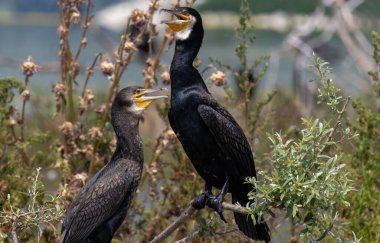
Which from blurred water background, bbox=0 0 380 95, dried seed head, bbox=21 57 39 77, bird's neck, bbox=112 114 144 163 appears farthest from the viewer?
blurred water background, bbox=0 0 380 95

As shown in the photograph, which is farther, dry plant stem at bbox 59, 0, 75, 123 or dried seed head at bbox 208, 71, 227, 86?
dry plant stem at bbox 59, 0, 75, 123

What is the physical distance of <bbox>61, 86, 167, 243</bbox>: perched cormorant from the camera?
13.4ft

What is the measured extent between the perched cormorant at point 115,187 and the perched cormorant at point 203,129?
0.13m

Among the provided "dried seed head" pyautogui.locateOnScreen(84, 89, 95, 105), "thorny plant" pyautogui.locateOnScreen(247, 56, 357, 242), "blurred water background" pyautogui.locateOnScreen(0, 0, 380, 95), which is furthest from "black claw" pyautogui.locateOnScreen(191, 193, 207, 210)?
"blurred water background" pyautogui.locateOnScreen(0, 0, 380, 95)

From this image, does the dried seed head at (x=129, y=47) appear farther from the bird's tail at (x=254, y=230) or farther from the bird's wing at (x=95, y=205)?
the bird's tail at (x=254, y=230)

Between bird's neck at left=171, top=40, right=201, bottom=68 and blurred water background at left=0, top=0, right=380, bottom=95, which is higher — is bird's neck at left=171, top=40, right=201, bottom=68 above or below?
above

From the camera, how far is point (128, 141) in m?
→ 4.29

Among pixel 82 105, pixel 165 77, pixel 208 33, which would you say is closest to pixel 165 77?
pixel 165 77

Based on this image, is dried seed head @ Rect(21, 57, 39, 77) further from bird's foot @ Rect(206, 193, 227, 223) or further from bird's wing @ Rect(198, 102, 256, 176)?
bird's foot @ Rect(206, 193, 227, 223)

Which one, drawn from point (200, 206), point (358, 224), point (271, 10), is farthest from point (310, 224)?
point (271, 10)

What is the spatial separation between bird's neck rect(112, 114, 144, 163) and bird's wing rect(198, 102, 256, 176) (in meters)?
0.39

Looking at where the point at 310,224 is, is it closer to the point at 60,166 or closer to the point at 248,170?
the point at 248,170

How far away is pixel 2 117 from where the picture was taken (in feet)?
16.0

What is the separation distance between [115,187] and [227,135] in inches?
19.8
